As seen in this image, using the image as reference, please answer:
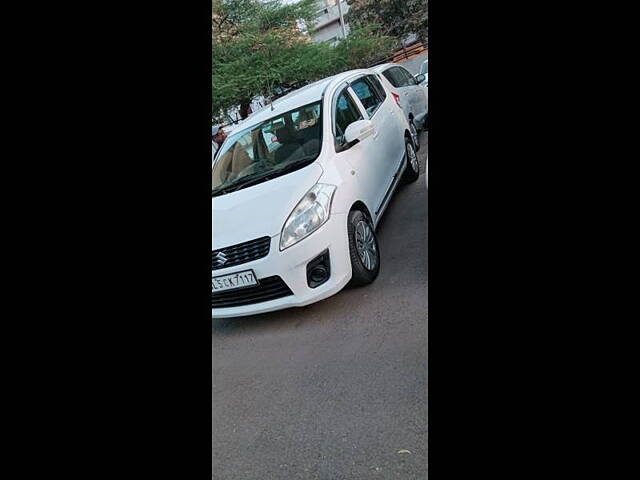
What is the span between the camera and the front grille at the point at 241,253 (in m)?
2.73

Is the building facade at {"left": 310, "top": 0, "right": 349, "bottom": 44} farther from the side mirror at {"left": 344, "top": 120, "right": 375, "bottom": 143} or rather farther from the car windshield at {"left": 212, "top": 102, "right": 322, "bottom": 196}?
the side mirror at {"left": 344, "top": 120, "right": 375, "bottom": 143}

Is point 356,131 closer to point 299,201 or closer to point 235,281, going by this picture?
point 299,201

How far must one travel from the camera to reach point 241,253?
277 centimetres

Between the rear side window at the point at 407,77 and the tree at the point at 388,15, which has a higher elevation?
the rear side window at the point at 407,77

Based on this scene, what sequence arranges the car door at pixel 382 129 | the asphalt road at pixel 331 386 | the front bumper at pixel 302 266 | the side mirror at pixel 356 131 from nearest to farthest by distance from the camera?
the asphalt road at pixel 331 386
the front bumper at pixel 302 266
the side mirror at pixel 356 131
the car door at pixel 382 129

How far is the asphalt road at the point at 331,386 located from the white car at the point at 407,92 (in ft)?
8.41

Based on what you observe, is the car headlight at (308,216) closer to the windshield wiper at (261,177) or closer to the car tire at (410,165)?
the windshield wiper at (261,177)

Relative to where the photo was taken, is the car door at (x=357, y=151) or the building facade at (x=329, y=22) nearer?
the car door at (x=357, y=151)

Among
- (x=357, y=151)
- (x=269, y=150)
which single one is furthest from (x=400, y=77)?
(x=269, y=150)

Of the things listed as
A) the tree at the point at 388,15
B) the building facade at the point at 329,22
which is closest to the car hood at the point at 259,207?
the tree at the point at 388,15

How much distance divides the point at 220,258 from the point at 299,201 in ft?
2.14
